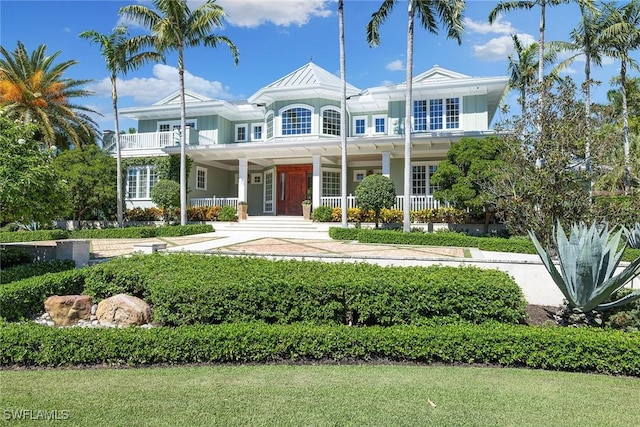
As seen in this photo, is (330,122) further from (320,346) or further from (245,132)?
(320,346)

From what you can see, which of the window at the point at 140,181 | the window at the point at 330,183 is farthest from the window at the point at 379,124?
the window at the point at 140,181

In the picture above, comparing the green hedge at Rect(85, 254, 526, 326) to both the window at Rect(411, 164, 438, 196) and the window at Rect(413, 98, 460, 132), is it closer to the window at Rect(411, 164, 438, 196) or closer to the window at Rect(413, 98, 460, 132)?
the window at Rect(411, 164, 438, 196)

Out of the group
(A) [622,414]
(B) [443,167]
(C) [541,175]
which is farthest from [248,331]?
(B) [443,167]

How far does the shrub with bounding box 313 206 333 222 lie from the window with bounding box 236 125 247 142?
9575 millimetres

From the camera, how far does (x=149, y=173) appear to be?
23266 mm

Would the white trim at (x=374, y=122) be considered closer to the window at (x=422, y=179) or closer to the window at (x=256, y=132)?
the window at (x=422, y=179)

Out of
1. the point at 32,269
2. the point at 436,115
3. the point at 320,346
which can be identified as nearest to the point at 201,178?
the point at 436,115

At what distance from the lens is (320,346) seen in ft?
14.6

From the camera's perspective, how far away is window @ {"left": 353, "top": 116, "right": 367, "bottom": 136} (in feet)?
77.6

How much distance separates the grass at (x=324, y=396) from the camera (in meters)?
3.02

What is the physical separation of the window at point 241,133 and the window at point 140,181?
5955 millimetres

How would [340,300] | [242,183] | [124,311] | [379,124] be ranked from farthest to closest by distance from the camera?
[379,124], [242,183], [124,311], [340,300]

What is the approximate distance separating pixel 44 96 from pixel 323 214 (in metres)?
18.5

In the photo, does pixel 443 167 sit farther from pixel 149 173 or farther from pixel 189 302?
pixel 149 173
